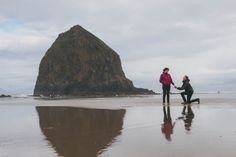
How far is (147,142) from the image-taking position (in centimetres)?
806

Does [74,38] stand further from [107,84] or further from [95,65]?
[107,84]

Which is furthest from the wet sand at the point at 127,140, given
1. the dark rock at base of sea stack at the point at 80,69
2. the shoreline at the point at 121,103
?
the dark rock at base of sea stack at the point at 80,69

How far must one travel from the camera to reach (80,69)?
7150cm

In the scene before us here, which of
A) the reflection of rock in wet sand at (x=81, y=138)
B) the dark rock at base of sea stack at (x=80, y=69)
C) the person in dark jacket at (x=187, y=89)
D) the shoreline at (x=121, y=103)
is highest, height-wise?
the dark rock at base of sea stack at (x=80, y=69)

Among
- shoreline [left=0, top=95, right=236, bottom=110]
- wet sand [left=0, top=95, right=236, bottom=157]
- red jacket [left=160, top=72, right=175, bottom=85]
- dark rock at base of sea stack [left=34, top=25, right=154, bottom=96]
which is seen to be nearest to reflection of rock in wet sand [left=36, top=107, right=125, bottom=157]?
wet sand [left=0, top=95, right=236, bottom=157]

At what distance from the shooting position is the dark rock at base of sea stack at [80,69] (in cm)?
6969

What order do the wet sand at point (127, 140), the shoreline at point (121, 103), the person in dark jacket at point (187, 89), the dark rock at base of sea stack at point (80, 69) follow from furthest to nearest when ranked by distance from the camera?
1. the dark rock at base of sea stack at point (80, 69)
2. the shoreline at point (121, 103)
3. the person in dark jacket at point (187, 89)
4. the wet sand at point (127, 140)

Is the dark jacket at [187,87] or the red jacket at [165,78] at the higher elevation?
the red jacket at [165,78]

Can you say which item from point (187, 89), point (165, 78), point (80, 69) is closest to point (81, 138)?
point (165, 78)

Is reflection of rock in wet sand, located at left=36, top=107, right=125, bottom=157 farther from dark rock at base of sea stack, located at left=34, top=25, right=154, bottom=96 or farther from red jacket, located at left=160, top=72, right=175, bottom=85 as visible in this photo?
dark rock at base of sea stack, located at left=34, top=25, right=154, bottom=96

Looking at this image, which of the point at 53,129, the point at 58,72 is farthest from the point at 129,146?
the point at 58,72

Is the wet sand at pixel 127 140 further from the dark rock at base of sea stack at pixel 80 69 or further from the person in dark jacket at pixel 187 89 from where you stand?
the dark rock at base of sea stack at pixel 80 69

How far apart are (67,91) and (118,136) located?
61.0m

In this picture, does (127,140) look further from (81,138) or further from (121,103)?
(121,103)
